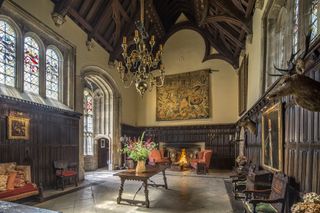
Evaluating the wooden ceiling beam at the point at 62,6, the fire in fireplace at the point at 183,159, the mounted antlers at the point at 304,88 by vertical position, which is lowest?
the fire in fireplace at the point at 183,159

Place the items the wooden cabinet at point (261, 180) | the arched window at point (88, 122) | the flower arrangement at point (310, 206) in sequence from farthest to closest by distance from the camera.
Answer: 1. the arched window at point (88, 122)
2. the wooden cabinet at point (261, 180)
3. the flower arrangement at point (310, 206)

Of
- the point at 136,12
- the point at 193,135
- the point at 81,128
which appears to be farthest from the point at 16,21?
the point at 193,135

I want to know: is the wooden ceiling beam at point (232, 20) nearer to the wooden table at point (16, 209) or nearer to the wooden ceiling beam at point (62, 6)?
the wooden ceiling beam at point (62, 6)

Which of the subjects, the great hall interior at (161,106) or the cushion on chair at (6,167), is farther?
the cushion on chair at (6,167)

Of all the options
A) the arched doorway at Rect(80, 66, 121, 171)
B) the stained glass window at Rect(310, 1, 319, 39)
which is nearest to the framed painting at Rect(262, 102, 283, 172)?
the stained glass window at Rect(310, 1, 319, 39)

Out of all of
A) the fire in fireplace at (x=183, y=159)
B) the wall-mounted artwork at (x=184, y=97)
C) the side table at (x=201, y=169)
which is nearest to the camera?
the side table at (x=201, y=169)

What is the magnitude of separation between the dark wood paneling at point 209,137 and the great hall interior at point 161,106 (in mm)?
50

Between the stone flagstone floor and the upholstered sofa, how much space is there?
1.45 ft

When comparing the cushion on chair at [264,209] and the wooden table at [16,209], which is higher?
the wooden table at [16,209]

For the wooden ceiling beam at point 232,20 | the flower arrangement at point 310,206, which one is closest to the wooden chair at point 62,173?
the flower arrangement at point 310,206

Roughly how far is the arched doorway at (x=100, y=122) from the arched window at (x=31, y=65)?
3.63 metres

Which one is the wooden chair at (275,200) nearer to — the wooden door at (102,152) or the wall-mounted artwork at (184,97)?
the wall-mounted artwork at (184,97)

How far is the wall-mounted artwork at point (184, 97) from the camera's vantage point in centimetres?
1200

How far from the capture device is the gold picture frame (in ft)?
18.5
